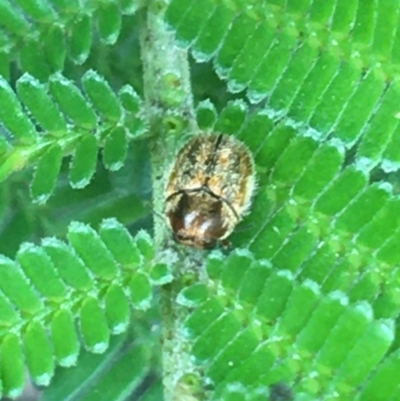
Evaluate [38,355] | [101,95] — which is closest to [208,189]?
[101,95]

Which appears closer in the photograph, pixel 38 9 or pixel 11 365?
pixel 11 365

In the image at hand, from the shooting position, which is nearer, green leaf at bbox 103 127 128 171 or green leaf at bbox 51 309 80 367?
green leaf at bbox 51 309 80 367

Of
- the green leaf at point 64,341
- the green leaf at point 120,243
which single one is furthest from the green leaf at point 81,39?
the green leaf at point 64,341

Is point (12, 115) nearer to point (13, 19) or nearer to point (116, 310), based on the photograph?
point (13, 19)

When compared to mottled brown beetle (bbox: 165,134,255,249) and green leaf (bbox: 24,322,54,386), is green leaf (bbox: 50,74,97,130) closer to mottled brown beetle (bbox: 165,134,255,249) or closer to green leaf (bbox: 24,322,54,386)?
mottled brown beetle (bbox: 165,134,255,249)

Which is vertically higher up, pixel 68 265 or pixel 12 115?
pixel 12 115

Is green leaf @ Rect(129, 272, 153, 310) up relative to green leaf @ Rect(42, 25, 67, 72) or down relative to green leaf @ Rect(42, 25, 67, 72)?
down

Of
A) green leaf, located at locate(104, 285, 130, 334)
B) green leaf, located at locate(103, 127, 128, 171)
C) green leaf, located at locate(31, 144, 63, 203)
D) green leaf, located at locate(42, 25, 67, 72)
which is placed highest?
green leaf, located at locate(42, 25, 67, 72)

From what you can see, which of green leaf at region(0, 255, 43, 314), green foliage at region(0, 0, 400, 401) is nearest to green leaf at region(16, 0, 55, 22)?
green foliage at region(0, 0, 400, 401)
